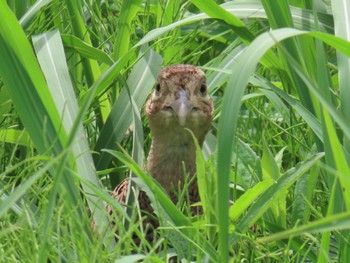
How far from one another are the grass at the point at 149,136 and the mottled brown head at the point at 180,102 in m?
0.07

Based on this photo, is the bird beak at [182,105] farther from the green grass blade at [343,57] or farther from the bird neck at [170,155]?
the green grass blade at [343,57]

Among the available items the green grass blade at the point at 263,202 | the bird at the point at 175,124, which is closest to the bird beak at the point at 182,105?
the bird at the point at 175,124

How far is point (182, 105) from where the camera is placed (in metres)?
3.14

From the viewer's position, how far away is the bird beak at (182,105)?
311 cm

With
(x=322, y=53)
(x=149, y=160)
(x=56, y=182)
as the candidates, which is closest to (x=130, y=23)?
(x=149, y=160)

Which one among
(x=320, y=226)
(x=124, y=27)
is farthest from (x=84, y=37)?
(x=320, y=226)

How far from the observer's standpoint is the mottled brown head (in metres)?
3.17

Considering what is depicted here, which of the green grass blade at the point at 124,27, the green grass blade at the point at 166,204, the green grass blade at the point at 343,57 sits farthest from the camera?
the green grass blade at the point at 124,27

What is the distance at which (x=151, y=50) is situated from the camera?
11.9ft

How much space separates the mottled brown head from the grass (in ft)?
0.22

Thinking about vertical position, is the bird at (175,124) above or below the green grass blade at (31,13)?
below

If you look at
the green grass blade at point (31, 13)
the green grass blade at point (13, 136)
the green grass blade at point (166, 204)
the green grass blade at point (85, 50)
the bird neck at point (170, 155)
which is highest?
Answer: the green grass blade at point (31, 13)

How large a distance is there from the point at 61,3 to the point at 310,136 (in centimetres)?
94

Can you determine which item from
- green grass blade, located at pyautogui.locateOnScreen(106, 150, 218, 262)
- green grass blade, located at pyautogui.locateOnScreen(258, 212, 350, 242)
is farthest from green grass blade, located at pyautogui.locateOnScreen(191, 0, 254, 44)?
green grass blade, located at pyautogui.locateOnScreen(258, 212, 350, 242)
